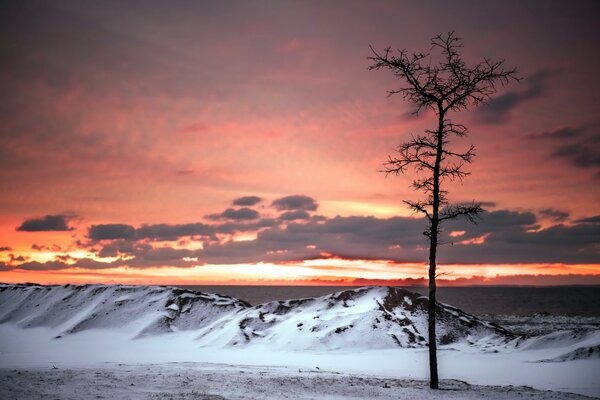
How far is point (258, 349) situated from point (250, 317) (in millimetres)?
6539

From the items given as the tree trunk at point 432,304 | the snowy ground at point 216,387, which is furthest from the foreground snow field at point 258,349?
the tree trunk at point 432,304

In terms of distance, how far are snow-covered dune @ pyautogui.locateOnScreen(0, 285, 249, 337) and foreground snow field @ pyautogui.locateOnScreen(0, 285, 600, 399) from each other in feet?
0.55

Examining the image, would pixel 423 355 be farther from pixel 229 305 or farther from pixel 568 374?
pixel 229 305

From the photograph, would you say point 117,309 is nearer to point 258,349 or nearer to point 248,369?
point 258,349

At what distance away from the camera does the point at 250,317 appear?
41000 millimetres

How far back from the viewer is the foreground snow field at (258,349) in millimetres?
17156

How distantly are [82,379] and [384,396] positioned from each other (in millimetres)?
10673

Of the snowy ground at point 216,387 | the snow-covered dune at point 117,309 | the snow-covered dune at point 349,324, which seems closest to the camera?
the snowy ground at point 216,387

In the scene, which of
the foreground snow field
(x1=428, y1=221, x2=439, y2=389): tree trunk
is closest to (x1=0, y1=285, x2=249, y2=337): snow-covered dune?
the foreground snow field

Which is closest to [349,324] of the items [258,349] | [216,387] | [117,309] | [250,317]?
[258,349]

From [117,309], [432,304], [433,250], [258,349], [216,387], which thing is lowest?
[258,349]

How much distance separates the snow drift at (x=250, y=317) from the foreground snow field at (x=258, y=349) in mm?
117

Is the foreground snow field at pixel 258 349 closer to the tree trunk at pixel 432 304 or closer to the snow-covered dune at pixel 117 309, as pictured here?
the snow-covered dune at pixel 117 309

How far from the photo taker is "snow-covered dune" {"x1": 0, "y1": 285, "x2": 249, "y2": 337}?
4372 cm
